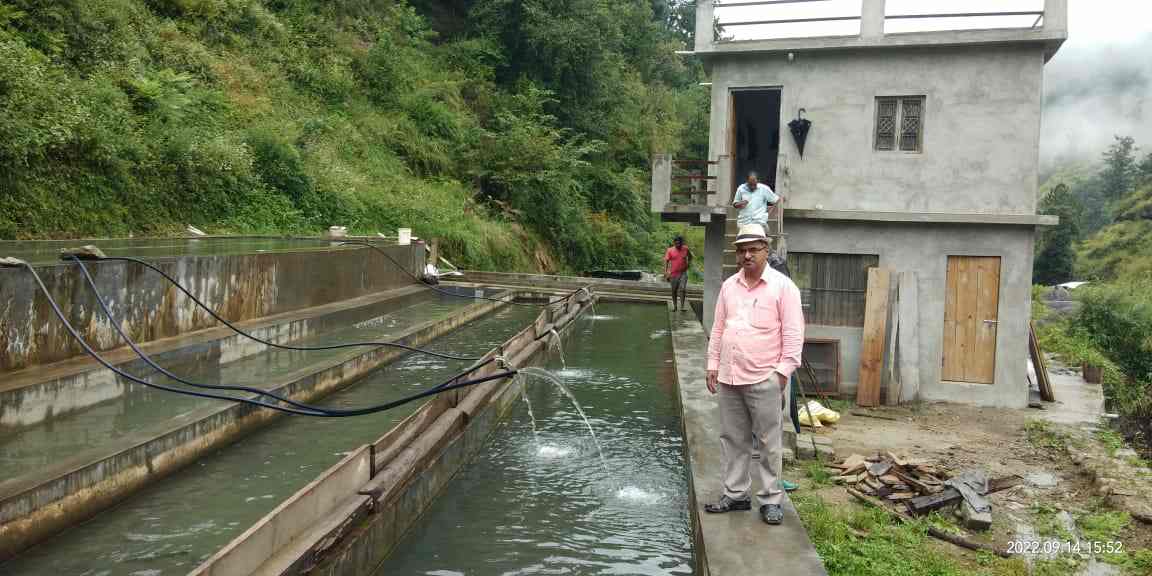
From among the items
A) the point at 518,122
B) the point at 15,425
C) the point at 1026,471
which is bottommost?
Result: the point at 1026,471

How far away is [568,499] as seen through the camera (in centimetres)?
711

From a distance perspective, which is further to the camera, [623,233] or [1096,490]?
[623,233]

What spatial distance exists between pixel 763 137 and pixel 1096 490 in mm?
10668

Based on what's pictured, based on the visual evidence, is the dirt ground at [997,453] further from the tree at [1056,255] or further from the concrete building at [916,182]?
the tree at [1056,255]

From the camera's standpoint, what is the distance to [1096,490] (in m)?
8.55

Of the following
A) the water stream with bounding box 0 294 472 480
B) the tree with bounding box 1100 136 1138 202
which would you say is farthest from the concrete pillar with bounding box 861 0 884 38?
the tree with bounding box 1100 136 1138 202

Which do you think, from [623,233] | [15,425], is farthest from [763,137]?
[623,233]

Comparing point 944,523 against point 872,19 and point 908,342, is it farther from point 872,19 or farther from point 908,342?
point 872,19

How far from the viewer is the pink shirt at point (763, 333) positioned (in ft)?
16.8

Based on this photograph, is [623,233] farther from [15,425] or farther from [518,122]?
[15,425]

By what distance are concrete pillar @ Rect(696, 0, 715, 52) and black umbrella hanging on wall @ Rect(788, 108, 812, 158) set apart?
1.86 metres

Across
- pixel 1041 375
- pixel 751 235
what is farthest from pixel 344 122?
pixel 751 235

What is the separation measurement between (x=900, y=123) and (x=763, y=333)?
9632 millimetres

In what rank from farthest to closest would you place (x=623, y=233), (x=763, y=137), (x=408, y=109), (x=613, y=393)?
(x=623, y=233)
(x=408, y=109)
(x=763, y=137)
(x=613, y=393)
